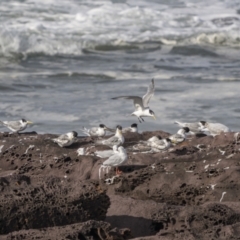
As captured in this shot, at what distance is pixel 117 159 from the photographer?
7.58 metres

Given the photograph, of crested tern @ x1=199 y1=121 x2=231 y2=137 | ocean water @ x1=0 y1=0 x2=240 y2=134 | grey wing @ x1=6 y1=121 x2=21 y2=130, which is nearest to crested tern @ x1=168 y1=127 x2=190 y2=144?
crested tern @ x1=199 y1=121 x2=231 y2=137

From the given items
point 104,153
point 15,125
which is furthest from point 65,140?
point 15,125

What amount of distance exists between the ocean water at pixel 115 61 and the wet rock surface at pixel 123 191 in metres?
4.46

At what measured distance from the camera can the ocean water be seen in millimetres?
14281

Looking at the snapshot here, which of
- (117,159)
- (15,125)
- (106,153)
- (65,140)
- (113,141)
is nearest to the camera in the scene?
(117,159)

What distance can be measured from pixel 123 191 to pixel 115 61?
13.6 metres

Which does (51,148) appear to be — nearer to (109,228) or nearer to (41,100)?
(109,228)

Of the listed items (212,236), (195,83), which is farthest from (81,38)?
(212,236)

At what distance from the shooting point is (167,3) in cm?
3241

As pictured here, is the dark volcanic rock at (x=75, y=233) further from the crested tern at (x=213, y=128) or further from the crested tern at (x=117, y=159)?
the crested tern at (x=213, y=128)

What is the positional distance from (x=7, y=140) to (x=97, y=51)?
13884 millimetres

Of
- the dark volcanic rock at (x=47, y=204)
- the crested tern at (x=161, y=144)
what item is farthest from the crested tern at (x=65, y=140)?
the dark volcanic rock at (x=47, y=204)

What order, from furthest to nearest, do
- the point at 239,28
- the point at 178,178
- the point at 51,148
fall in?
the point at 239,28
the point at 51,148
the point at 178,178

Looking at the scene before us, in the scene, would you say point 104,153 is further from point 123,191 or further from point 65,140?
point 123,191
